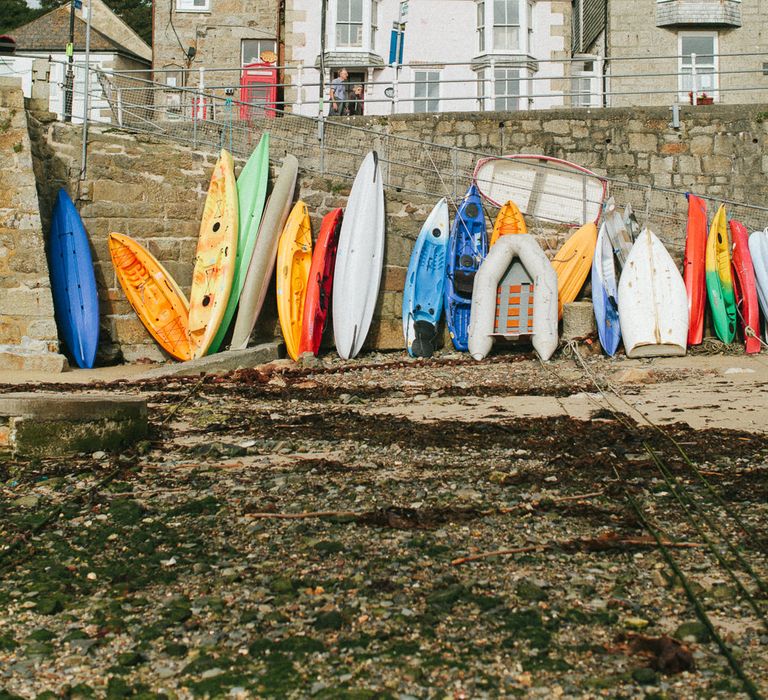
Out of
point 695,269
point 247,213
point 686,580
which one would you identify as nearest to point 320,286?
point 247,213

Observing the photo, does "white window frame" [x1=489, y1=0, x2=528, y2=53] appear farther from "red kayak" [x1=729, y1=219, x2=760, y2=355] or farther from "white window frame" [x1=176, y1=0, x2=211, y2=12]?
"red kayak" [x1=729, y1=219, x2=760, y2=355]

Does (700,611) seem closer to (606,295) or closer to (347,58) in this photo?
(606,295)

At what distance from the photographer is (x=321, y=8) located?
2011 centimetres

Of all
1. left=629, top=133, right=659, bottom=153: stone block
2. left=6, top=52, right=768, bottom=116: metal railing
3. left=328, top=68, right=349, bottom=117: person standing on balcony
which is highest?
left=6, top=52, right=768, bottom=116: metal railing

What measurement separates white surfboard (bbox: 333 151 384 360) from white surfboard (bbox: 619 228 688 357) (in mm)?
2642

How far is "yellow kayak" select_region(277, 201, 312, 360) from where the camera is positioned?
37.2ft

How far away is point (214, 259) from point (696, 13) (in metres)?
12.8

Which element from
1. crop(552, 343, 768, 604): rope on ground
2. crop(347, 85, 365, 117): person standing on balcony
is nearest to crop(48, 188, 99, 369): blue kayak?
crop(552, 343, 768, 604): rope on ground

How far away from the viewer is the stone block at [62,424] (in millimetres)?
5988

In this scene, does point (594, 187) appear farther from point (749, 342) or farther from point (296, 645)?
point (296, 645)

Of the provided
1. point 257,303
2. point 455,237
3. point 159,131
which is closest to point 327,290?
point 257,303

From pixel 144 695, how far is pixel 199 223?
9.01m

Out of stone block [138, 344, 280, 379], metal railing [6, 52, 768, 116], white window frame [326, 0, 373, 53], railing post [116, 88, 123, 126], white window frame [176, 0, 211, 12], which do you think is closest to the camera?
stone block [138, 344, 280, 379]

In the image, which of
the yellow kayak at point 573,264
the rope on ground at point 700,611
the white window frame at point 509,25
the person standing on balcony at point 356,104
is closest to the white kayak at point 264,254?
the yellow kayak at point 573,264
